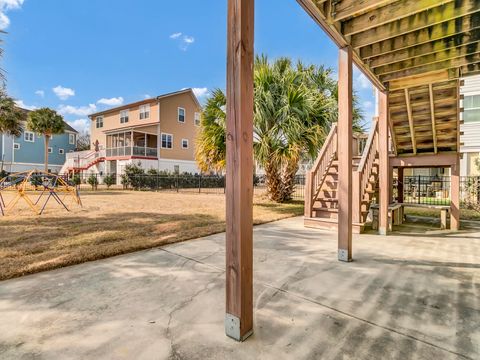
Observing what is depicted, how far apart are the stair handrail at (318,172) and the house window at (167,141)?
19.5 metres

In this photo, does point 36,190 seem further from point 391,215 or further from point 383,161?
point 391,215

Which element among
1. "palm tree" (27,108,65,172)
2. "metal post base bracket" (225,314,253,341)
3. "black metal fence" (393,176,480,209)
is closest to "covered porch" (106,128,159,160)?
"palm tree" (27,108,65,172)

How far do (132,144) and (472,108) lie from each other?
22.6 m

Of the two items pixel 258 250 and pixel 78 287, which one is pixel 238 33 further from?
pixel 258 250

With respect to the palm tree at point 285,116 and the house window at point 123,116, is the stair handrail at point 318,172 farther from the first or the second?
the house window at point 123,116

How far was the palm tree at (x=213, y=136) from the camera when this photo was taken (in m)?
8.54

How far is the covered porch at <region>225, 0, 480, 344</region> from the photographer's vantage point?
174cm

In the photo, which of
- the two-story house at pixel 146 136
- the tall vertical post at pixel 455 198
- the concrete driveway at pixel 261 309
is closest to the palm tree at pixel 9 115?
the two-story house at pixel 146 136

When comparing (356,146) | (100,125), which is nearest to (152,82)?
(100,125)

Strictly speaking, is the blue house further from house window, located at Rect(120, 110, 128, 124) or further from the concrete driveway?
the concrete driveway

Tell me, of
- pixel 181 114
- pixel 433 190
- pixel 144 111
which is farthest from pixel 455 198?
pixel 144 111

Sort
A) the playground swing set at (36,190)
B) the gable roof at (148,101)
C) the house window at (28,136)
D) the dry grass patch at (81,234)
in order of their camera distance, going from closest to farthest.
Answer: the dry grass patch at (81,234)
the playground swing set at (36,190)
the gable roof at (148,101)
the house window at (28,136)

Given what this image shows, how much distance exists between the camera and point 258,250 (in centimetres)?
396

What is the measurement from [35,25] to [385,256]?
1184 inches
